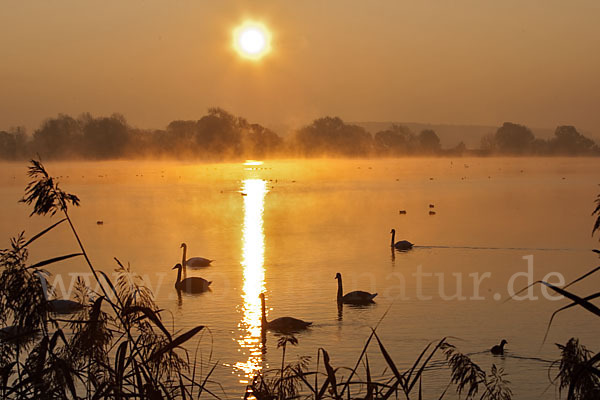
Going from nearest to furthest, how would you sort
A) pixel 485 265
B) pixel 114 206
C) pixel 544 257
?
pixel 485 265 < pixel 544 257 < pixel 114 206

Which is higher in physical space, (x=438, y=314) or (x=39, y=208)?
(x=39, y=208)

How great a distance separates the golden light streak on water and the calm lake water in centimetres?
4

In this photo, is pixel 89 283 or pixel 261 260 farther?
pixel 261 260

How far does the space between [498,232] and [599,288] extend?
12516 millimetres

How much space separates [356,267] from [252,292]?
4.56 metres

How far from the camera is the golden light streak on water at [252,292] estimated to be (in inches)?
428

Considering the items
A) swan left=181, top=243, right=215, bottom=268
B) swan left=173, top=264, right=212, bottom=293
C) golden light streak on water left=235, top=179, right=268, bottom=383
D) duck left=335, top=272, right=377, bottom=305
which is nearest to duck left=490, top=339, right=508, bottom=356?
golden light streak on water left=235, top=179, right=268, bottom=383

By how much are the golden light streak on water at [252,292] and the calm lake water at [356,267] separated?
0.04 meters

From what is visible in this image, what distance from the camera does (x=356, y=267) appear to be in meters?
20.0

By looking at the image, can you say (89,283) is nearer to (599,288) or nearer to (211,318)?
(211,318)

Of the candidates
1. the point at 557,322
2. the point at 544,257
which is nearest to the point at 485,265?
the point at 544,257

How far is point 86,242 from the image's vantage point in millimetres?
26547

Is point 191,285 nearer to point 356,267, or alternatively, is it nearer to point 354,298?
point 354,298

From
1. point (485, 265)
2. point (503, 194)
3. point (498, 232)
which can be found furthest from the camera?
point (503, 194)
